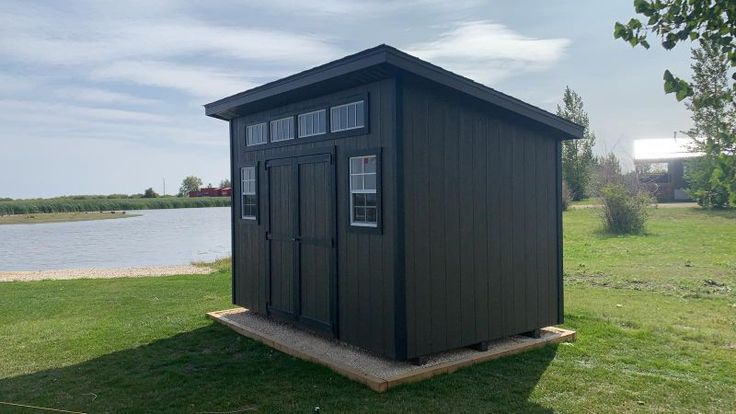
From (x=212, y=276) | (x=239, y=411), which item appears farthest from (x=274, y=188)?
(x=212, y=276)

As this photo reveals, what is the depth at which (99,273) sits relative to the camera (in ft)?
47.1

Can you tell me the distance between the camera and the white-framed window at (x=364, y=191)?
198 inches

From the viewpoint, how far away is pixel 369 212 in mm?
5102

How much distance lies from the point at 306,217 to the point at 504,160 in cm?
210

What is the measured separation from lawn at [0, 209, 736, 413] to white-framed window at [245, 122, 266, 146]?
7.44 feet

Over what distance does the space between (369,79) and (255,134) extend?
2401 millimetres

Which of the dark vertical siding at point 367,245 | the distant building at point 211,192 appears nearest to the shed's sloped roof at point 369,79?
the dark vertical siding at point 367,245

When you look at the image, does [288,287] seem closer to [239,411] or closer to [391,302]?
[391,302]

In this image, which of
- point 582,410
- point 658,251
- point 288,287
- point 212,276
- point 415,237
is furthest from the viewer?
point 658,251

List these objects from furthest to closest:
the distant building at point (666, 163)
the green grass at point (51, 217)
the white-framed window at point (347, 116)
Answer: the green grass at point (51, 217) < the distant building at point (666, 163) < the white-framed window at point (347, 116)

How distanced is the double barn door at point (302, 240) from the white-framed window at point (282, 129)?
0.85ft

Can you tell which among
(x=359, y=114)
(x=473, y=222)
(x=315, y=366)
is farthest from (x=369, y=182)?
(x=315, y=366)

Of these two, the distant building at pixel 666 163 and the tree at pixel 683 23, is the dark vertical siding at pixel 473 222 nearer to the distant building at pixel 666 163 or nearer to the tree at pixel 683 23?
the tree at pixel 683 23

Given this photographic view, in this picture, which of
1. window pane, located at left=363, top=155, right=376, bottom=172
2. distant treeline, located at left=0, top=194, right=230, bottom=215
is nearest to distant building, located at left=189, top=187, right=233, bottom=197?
distant treeline, located at left=0, top=194, right=230, bottom=215
